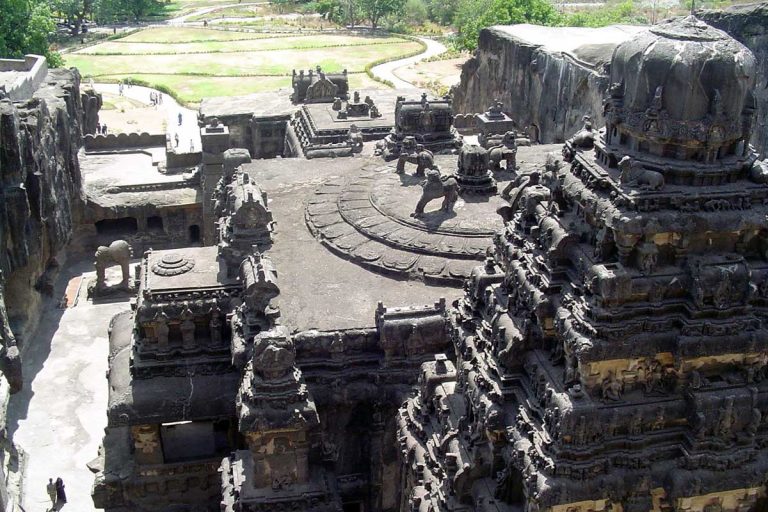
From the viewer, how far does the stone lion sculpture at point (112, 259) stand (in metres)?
38.2

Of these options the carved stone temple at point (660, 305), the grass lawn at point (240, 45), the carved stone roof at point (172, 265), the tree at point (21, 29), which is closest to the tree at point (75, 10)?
the grass lawn at point (240, 45)

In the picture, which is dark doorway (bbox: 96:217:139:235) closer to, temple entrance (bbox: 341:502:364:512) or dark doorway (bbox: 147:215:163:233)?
dark doorway (bbox: 147:215:163:233)

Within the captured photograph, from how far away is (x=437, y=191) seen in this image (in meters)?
27.9

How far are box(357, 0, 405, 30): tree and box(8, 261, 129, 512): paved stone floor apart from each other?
278ft

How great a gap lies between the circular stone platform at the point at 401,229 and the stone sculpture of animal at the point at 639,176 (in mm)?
11480

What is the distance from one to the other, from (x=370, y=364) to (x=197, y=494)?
22.6 ft

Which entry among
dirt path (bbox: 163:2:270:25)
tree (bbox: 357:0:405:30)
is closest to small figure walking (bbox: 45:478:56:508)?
tree (bbox: 357:0:405:30)

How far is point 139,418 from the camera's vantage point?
2303 cm

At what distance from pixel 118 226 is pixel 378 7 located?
7594 centimetres

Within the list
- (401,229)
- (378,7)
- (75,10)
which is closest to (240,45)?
(378,7)

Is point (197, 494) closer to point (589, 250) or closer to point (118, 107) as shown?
point (589, 250)

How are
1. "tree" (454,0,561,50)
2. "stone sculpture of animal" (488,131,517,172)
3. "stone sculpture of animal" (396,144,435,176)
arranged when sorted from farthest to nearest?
"tree" (454,0,561,50) < "stone sculpture of animal" (488,131,517,172) < "stone sculpture of animal" (396,144,435,176)

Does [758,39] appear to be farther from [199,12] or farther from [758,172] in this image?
[199,12]

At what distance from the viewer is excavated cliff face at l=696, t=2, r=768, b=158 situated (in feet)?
132
